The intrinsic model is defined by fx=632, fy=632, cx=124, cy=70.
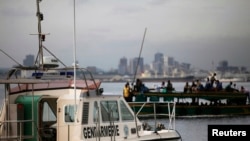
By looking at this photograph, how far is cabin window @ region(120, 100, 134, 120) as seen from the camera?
1756 cm

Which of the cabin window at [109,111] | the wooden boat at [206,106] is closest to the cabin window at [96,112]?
the cabin window at [109,111]

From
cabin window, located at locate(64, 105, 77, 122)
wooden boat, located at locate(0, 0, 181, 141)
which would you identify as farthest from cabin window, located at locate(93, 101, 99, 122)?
cabin window, located at locate(64, 105, 77, 122)

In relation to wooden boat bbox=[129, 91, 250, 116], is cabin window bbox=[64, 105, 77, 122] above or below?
above

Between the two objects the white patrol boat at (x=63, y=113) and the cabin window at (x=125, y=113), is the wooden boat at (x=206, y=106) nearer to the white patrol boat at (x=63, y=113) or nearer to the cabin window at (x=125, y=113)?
the cabin window at (x=125, y=113)

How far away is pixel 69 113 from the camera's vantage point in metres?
16.5

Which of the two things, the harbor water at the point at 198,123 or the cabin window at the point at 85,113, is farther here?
the harbor water at the point at 198,123

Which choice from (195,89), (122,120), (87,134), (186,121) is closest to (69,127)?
(87,134)

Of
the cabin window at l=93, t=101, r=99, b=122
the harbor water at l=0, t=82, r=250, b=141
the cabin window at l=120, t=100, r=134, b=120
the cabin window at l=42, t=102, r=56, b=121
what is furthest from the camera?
the harbor water at l=0, t=82, r=250, b=141

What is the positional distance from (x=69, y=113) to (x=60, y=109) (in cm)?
29

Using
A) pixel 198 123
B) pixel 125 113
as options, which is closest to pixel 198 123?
pixel 198 123

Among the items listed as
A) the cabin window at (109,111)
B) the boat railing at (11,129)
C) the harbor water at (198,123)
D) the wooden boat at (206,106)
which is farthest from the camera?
the wooden boat at (206,106)

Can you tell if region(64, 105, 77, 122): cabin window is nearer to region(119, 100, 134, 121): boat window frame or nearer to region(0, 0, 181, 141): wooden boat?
region(0, 0, 181, 141): wooden boat

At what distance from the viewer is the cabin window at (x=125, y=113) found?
1756 centimetres

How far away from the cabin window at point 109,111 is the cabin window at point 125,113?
8.8 inches
